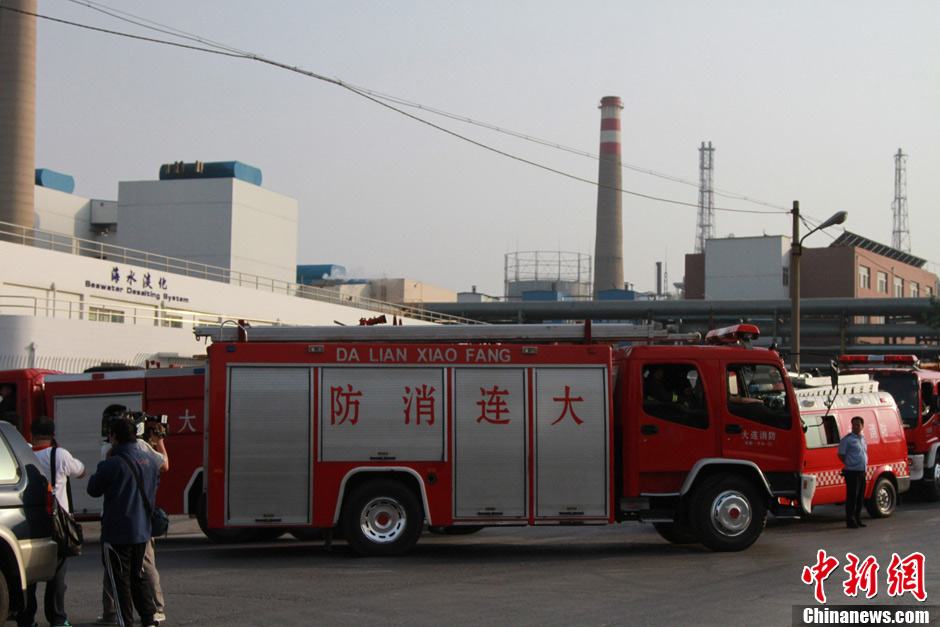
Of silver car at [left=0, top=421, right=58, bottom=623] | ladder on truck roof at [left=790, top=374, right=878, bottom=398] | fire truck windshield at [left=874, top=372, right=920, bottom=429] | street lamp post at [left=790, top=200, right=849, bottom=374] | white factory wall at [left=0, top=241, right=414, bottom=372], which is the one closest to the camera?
silver car at [left=0, top=421, right=58, bottom=623]

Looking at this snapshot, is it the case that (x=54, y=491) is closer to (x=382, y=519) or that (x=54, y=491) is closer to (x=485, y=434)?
(x=382, y=519)

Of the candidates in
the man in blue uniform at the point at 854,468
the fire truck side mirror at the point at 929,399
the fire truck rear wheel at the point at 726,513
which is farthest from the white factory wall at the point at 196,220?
the fire truck rear wheel at the point at 726,513

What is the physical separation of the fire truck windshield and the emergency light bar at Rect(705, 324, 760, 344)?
8.64m

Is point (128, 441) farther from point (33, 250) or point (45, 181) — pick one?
point (45, 181)

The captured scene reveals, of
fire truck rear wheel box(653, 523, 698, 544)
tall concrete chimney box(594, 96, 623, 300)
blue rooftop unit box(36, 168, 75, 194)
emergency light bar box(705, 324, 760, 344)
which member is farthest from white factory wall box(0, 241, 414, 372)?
tall concrete chimney box(594, 96, 623, 300)

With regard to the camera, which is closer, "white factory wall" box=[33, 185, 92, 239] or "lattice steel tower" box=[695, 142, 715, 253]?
"white factory wall" box=[33, 185, 92, 239]

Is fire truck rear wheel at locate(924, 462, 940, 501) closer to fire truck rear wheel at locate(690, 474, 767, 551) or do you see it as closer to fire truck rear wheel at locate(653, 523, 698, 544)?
fire truck rear wheel at locate(653, 523, 698, 544)

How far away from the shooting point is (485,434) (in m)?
12.3

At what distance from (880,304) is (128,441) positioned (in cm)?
5557

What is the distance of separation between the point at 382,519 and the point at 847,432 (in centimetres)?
871

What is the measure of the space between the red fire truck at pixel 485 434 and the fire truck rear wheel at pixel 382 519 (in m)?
0.02

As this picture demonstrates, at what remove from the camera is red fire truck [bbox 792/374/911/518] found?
15859mm

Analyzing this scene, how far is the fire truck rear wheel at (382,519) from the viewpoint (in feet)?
39.5

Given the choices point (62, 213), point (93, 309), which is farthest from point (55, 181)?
point (93, 309)
